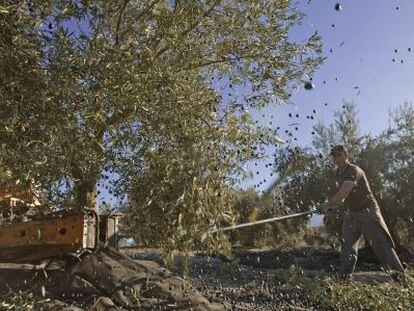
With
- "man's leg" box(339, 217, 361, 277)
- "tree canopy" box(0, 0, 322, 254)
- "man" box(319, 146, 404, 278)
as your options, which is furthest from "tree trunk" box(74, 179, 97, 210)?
"man's leg" box(339, 217, 361, 277)

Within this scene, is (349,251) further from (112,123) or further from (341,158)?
(112,123)

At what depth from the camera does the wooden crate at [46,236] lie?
729 cm

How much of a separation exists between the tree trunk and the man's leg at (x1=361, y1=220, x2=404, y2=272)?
572 cm

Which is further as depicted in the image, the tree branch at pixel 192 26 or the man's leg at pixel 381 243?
the man's leg at pixel 381 243

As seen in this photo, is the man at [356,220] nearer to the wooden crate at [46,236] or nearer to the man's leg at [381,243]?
the man's leg at [381,243]

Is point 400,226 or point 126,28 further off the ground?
point 126,28

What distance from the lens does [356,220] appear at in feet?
33.4

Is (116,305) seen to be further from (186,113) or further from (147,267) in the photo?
(186,113)

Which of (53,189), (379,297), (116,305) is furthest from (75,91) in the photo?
(379,297)

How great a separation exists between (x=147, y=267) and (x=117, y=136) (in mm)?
2570

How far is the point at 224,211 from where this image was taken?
6137mm

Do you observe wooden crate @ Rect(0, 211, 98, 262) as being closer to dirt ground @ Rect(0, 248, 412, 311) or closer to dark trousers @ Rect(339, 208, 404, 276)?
dirt ground @ Rect(0, 248, 412, 311)

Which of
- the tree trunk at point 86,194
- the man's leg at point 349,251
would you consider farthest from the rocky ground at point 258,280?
the tree trunk at point 86,194

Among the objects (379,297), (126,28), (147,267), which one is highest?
(126,28)
